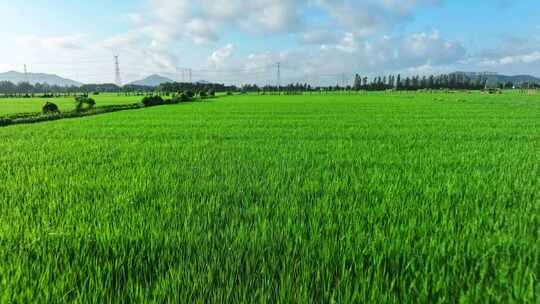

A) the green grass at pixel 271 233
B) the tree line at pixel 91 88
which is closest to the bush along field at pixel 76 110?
the green grass at pixel 271 233

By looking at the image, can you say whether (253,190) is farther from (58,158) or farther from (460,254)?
(58,158)

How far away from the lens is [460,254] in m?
2.39

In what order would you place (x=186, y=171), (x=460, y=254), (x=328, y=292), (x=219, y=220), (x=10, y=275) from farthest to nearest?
(x=186, y=171) → (x=219, y=220) → (x=460, y=254) → (x=10, y=275) → (x=328, y=292)

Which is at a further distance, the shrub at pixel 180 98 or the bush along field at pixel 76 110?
the shrub at pixel 180 98

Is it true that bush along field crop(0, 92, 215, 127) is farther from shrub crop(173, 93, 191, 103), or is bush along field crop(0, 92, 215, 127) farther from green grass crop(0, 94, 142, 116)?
green grass crop(0, 94, 142, 116)

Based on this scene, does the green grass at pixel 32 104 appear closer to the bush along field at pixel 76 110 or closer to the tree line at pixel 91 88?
the bush along field at pixel 76 110

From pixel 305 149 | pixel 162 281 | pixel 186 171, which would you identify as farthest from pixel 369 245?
Answer: pixel 305 149

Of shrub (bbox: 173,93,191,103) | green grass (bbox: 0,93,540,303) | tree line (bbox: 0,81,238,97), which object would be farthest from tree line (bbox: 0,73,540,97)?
green grass (bbox: 0,93,540,303)

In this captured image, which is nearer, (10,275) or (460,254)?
(10,275)

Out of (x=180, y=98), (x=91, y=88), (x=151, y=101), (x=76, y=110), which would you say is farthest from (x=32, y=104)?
(x=91, y=88)

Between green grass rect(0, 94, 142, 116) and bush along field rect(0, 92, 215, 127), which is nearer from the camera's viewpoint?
bush along field rect(0, 92, 215, 127)

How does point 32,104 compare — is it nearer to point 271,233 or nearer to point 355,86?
point 271,233

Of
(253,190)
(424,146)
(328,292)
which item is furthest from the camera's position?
(424,146)

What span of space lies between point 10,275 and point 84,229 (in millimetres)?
705
